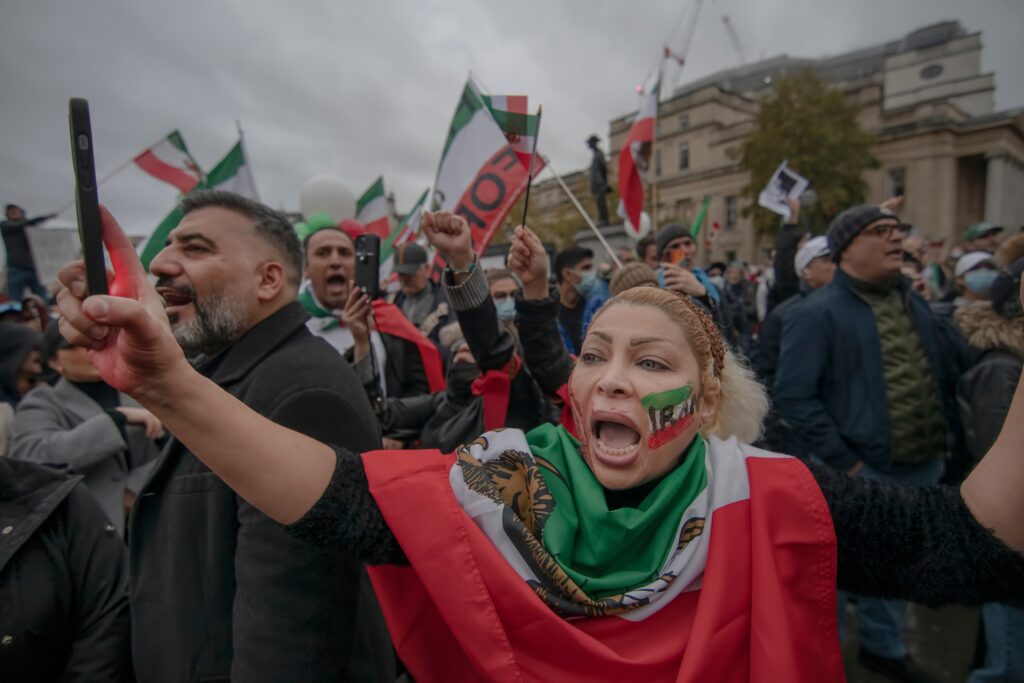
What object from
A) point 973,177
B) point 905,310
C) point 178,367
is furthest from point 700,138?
point 178,367

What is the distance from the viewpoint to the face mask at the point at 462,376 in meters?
2.91

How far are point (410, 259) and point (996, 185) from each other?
48.3 metres

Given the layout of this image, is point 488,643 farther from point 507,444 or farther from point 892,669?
point 892,669

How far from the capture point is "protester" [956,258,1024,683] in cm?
235

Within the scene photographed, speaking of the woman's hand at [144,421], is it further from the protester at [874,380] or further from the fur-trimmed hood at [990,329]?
the fur-trimmed hood at [990,329]

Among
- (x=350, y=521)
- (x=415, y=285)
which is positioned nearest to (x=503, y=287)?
(x=415, y=285)

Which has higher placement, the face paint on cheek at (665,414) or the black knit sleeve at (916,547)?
the face paint on cheek at (665,414)

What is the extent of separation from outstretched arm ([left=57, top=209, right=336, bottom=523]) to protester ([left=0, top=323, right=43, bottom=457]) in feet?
11.5

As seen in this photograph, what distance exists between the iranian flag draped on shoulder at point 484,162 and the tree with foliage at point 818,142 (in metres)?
31.4

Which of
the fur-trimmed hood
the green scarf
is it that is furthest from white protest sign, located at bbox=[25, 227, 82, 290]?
the fur-trimmed hood

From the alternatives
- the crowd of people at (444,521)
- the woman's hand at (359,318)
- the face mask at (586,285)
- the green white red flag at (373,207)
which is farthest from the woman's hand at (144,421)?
the green white red flag at (373,207)

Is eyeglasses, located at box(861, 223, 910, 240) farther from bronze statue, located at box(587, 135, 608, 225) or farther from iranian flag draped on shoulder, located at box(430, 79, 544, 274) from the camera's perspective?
bronze statue, located at box(587, 135, 608, 225)

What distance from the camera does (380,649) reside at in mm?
1776

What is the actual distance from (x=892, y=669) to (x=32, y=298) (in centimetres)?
801
